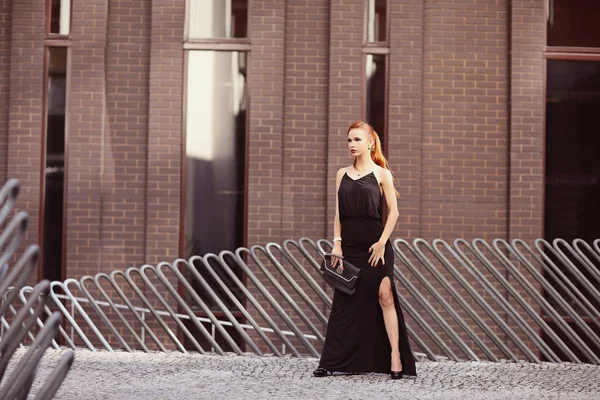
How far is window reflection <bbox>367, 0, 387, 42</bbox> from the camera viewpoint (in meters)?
9.76

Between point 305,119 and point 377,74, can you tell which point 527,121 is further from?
point 305,119

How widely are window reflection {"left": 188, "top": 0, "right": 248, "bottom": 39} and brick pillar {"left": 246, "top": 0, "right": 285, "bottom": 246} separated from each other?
177 millimetres

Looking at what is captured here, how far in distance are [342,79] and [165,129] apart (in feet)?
6.42

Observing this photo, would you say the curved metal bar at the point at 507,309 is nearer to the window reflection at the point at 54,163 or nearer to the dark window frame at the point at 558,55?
the dark window frame at the point at 558,55

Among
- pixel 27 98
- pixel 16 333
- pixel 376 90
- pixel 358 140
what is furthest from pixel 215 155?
pixel 16 333

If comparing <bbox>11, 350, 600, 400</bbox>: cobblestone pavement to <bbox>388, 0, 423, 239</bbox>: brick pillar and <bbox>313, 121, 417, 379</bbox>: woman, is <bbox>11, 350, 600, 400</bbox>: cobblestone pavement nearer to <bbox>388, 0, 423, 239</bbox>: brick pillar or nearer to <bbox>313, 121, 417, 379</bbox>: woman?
<bbox>313, 121, 417, 379</bbox>: woman

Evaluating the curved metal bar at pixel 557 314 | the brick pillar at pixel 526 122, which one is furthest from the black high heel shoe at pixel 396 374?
the brick pillar at pixel 526 122

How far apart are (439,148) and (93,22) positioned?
393 cm

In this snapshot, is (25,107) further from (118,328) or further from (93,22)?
(118,328)

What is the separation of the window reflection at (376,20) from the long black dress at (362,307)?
12.5 ft

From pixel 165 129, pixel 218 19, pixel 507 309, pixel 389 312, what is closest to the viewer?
pixel 389 312

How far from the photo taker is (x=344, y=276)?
622 cm

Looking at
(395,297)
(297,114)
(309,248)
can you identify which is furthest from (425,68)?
(395,297)

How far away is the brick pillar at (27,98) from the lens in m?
9.52
